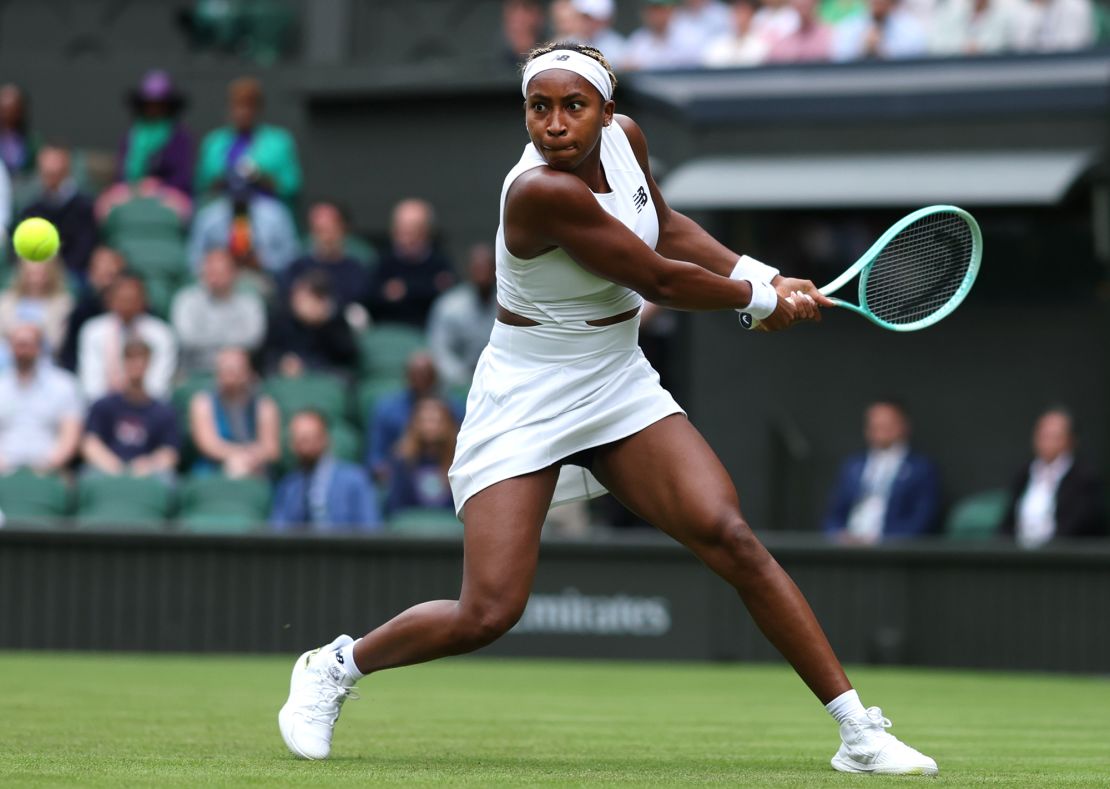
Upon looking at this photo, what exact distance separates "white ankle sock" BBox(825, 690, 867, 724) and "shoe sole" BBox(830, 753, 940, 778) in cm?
12

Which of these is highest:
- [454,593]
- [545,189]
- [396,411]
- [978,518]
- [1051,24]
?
[1051,24]

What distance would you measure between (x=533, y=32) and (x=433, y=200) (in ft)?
5.49

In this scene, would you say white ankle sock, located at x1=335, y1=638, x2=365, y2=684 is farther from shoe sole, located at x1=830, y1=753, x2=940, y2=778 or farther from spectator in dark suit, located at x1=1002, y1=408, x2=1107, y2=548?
spectator in dark suit, located at x1=1002, y1=408, x2=1107, y2=548

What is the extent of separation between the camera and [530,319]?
5.39m

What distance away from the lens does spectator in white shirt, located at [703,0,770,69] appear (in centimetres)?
1325

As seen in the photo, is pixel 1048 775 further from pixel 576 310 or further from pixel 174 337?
pixel 174 337

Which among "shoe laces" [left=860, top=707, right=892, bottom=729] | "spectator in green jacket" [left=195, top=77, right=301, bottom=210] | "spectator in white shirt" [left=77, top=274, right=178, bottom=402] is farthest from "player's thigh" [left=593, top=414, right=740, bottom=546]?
"spectator in green jacket" [left=195, top=77, right=301, bottom=210]

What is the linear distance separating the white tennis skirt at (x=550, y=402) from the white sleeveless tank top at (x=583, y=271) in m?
0.05

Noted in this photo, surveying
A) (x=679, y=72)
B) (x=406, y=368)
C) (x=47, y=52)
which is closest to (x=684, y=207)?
(x=679, y=72)

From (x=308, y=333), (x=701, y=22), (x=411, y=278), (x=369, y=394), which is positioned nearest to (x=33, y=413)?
(x=308, y=333)

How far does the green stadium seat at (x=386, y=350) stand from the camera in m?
12.8

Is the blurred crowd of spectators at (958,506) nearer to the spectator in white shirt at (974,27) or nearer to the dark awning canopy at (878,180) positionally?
the dark awning canopy at (878,180)

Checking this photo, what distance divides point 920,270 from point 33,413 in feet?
23.6

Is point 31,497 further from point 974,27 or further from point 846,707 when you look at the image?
point 846,707
